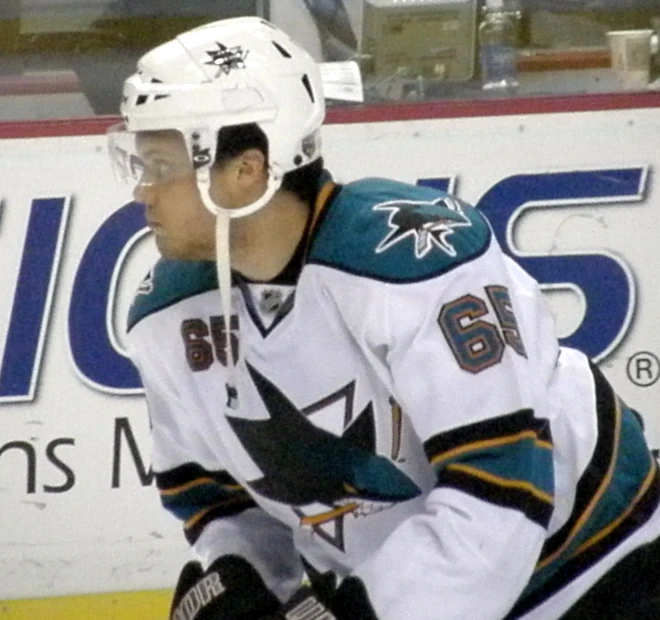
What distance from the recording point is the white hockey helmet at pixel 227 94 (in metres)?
1.59

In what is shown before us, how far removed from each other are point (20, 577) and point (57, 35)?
946 mm

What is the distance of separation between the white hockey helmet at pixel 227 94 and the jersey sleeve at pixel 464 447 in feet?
0.63

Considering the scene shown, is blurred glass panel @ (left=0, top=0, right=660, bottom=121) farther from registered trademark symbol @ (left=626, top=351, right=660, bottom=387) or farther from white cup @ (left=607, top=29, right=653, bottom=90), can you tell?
registered trademark symbol @ (left=626, top=351, right=660, bottom=387)

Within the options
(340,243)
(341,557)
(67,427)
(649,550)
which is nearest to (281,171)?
(340,243)

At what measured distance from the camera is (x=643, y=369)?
2949mm

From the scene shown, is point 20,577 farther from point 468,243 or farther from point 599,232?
point 468,243

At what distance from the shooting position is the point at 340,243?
1.56 meters

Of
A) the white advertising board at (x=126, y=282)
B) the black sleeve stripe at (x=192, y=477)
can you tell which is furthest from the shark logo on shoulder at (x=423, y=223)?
the white advertising board at (x=126, y=282)

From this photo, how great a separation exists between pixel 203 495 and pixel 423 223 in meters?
0.46

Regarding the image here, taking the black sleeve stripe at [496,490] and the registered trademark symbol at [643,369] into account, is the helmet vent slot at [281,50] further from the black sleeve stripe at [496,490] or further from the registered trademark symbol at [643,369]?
the registered trademark symbol at [643,369]

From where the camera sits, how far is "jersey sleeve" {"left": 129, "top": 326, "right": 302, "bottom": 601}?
175 centimetres

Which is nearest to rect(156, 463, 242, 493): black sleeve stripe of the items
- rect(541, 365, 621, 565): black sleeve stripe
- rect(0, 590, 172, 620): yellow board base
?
rect(541, 365, 621, 565): black sleeve stripe

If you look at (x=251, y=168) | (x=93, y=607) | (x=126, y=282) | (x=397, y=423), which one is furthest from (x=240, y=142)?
(x=93, y=607)

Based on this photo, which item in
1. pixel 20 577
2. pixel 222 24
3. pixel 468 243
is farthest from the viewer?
pixel 20 577
